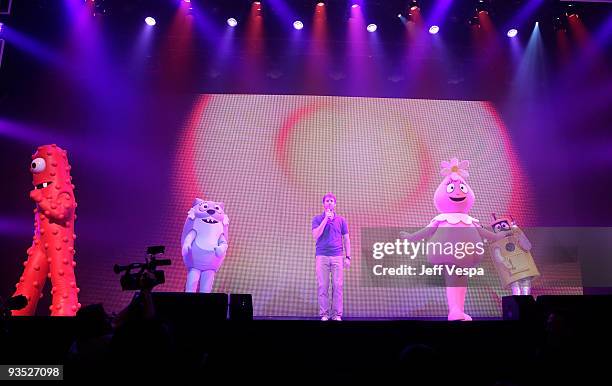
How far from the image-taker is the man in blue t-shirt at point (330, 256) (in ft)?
17.6

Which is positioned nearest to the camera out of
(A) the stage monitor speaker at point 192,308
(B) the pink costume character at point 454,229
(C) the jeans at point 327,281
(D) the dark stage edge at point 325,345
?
(D) the dark stage edge at point 325,345

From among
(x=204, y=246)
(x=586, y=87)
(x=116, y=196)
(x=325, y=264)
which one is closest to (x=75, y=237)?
(x=116, y=196)

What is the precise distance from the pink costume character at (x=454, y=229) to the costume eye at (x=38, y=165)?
4475 millimetres

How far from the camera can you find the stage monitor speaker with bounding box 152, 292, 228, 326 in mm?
3182

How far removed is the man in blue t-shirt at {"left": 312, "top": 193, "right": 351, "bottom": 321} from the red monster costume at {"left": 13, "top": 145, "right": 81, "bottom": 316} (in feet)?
9.45

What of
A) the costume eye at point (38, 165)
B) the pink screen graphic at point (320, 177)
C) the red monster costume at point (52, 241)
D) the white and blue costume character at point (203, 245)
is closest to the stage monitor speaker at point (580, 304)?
the pink screen graphic at point (320, 177)

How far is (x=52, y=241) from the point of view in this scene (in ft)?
18.6

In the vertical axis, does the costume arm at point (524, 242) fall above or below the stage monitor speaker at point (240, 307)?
above

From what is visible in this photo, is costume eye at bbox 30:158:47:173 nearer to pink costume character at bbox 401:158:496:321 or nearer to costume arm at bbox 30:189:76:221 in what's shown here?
costume arm at bbox 30:189:76:221

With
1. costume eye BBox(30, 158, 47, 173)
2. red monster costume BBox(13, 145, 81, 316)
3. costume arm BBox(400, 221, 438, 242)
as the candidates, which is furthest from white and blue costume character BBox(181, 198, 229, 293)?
costume arm BBox(400, 221, 438, 242)

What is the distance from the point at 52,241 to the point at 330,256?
3.27 m

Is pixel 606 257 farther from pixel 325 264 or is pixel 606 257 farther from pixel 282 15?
pixel 282 15

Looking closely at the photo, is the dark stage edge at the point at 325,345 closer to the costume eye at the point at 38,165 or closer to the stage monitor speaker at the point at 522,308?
the stage monitor speaker at the point at 522,308

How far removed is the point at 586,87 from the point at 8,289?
27.0 ft
